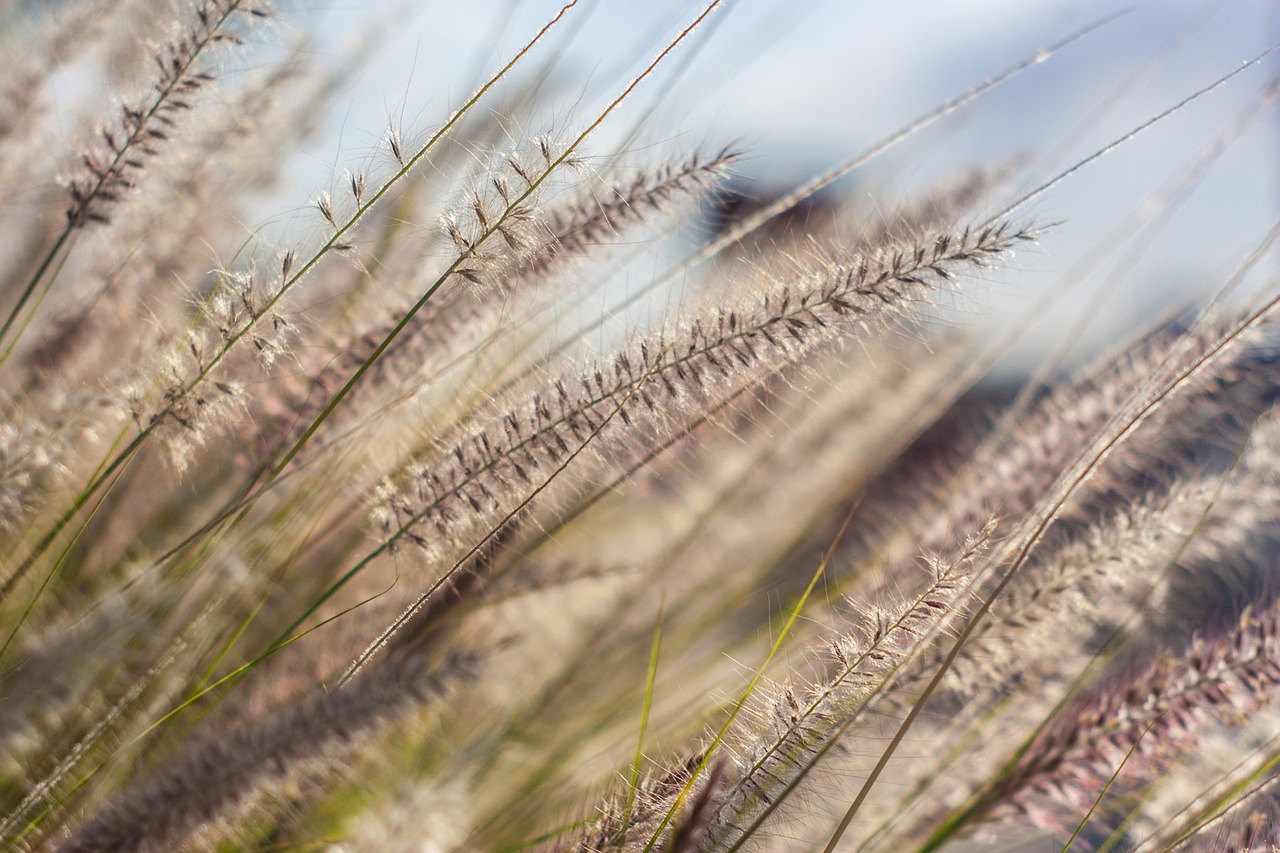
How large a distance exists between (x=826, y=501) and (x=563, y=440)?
89 cm

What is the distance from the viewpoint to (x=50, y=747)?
88 cm

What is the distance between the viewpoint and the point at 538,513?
113 cm

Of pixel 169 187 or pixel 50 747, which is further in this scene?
pixel 169 187

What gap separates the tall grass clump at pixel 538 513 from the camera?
736 mm

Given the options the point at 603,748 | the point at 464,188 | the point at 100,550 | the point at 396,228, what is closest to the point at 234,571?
the point at 100,550

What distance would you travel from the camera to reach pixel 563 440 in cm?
84

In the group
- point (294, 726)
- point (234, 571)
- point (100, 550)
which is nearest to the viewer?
point (294, 726)

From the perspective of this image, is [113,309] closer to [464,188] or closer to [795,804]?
[464,188]

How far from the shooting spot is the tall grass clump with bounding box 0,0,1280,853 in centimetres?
74

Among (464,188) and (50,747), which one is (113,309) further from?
(464,188)

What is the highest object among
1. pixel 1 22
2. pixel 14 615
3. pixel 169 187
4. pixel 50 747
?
pixel 1 22

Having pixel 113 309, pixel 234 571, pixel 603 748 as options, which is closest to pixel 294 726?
pixel 234 571

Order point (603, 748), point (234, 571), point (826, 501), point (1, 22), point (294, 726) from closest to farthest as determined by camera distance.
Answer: point (294, 726) → point (234, 571) → point (603, 748) → point (1, 22) → point (826, 501)

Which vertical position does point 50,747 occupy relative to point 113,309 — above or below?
below
